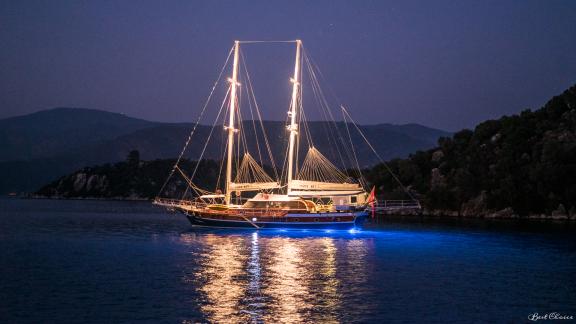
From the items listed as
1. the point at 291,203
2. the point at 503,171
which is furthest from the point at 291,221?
the point at 503,171

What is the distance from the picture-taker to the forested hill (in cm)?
12356

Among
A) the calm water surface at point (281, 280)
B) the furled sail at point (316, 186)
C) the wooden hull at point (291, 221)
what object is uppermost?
the furled sail at point (316, 186)

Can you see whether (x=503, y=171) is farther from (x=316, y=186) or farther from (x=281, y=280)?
(x=281, y=280)

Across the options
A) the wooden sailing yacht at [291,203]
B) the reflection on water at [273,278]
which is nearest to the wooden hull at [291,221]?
the wooden sailing yacht at [291,203]

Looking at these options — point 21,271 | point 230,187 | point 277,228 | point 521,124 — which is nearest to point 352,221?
point 277,228

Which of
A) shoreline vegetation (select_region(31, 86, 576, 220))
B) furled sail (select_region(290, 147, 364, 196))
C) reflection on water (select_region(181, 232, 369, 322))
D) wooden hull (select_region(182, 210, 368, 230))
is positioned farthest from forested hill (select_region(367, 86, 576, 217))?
reflection on water (select_region(181, 232, 369, 322))

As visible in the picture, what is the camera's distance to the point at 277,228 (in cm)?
8194

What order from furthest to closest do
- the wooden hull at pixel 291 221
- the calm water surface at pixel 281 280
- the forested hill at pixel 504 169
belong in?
1. the forested hill at pixel 504 169
2. the wooden hull at pixel 291 221
3. the calm water surface at pixel 281 280

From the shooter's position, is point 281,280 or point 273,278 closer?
point 281,280

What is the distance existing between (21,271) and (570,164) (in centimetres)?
10605

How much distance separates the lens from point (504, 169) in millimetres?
135625

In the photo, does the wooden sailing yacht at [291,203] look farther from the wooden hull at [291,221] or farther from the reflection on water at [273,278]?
the reflection on water at [273,278]

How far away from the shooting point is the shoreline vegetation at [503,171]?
4870 inches

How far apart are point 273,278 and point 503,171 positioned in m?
104
